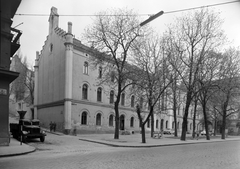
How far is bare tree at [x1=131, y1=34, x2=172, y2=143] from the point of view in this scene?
71.4 feet

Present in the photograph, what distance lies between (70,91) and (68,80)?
58.2 inches

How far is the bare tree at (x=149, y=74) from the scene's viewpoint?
21.8 metres

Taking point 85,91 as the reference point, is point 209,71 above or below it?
above

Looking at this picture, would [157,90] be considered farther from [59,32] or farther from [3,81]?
[59,32]

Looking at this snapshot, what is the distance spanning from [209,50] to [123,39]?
36.6ft

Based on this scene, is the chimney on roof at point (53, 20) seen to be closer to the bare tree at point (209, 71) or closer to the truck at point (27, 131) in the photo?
the truck at point (27, 131)

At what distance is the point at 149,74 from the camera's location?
81.3 feet

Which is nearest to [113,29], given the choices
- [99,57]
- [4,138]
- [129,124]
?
[99,57]

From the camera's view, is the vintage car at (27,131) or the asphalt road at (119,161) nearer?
the asphalt road at (119,161)

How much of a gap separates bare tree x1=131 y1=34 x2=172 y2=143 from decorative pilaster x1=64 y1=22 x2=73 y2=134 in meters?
9.41

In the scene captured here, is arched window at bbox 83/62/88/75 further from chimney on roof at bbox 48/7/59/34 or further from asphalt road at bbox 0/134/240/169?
asphalt road at bbox 0/134/240/169

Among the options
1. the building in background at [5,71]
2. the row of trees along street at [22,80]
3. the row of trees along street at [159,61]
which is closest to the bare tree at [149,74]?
the row of trees along street at [159,61]

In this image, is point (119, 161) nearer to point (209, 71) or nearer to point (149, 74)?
point (149, 74)

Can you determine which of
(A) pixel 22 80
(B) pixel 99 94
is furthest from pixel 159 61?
(A) pixel 22 80
